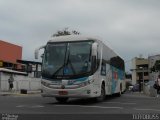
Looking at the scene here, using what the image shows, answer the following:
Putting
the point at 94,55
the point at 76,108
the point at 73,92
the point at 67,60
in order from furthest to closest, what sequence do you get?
the point at 67,60
the point at 94,55
the point at 73,92
the point at 76,108

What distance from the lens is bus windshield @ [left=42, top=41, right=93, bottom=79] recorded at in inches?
857

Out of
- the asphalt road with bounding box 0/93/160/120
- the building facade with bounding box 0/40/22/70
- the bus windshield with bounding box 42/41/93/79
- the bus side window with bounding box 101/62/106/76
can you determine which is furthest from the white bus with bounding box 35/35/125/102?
the building facade with bounding box 0/40/22/70

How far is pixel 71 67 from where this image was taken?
71.7 ft

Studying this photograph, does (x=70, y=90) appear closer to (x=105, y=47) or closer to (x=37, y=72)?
(x=105, y=47)

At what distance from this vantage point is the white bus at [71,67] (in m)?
21.7

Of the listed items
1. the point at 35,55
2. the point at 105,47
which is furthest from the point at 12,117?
the point at 105,47

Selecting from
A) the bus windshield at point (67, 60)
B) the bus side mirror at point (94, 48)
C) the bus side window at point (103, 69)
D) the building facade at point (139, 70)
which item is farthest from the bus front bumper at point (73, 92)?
the building facade at point (139, 70)

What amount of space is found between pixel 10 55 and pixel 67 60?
43.5 metres

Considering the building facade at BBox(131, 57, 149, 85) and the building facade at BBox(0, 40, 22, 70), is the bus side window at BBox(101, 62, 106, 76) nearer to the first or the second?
the building facade at BBox(0, 40, 22, 70)

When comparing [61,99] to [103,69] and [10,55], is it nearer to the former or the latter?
[103,69]

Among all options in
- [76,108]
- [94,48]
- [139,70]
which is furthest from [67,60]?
[139,70]

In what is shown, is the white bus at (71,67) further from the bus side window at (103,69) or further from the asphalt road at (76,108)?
the bus side window at (103,69)

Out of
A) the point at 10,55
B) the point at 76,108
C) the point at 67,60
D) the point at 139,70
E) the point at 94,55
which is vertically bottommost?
the point at 76,108

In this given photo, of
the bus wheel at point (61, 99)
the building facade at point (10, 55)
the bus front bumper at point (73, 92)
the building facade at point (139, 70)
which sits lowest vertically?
the bus wheel at point (61, 99)
